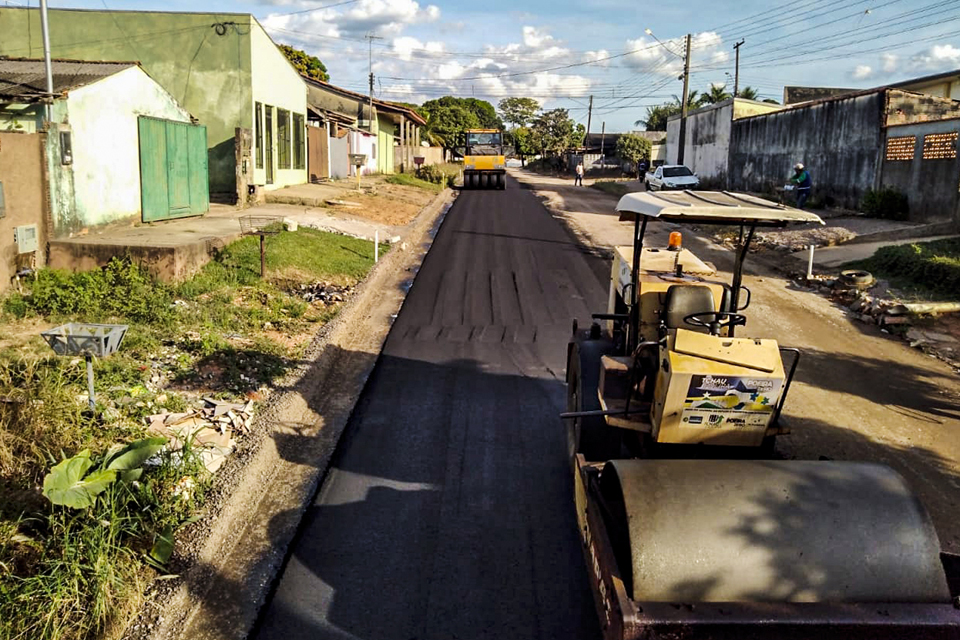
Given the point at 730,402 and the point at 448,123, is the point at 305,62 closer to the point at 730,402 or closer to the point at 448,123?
the point at 448,123

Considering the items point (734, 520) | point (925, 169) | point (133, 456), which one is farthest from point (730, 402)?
point (925, 169)

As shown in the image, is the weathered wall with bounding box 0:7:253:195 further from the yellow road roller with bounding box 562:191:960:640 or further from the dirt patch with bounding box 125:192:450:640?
the yellow road roller with bounding box 562:191:960:640

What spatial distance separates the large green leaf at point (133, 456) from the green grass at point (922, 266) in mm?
12106

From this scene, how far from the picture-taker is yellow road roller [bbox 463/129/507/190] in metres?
37.9

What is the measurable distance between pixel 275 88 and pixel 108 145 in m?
12.0

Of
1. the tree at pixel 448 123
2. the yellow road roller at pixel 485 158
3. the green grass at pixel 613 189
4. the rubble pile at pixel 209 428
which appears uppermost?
the tree at pixel 448 123

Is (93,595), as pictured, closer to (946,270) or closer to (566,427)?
Result: (566,427)

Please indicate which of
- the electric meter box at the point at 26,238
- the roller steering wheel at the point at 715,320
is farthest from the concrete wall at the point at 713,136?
the roller steering wheel at the point at 715,320

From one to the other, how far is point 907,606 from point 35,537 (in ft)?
16.4

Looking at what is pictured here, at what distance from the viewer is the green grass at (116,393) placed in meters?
4.55

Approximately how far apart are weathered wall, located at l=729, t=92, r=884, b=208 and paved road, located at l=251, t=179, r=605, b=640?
1645 centimetres

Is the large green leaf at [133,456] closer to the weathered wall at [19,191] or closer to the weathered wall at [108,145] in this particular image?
the weathered wall at [19,191]

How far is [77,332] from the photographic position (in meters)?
6.67

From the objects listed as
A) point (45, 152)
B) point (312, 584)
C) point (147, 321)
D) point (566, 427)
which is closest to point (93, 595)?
point (312, 584)
